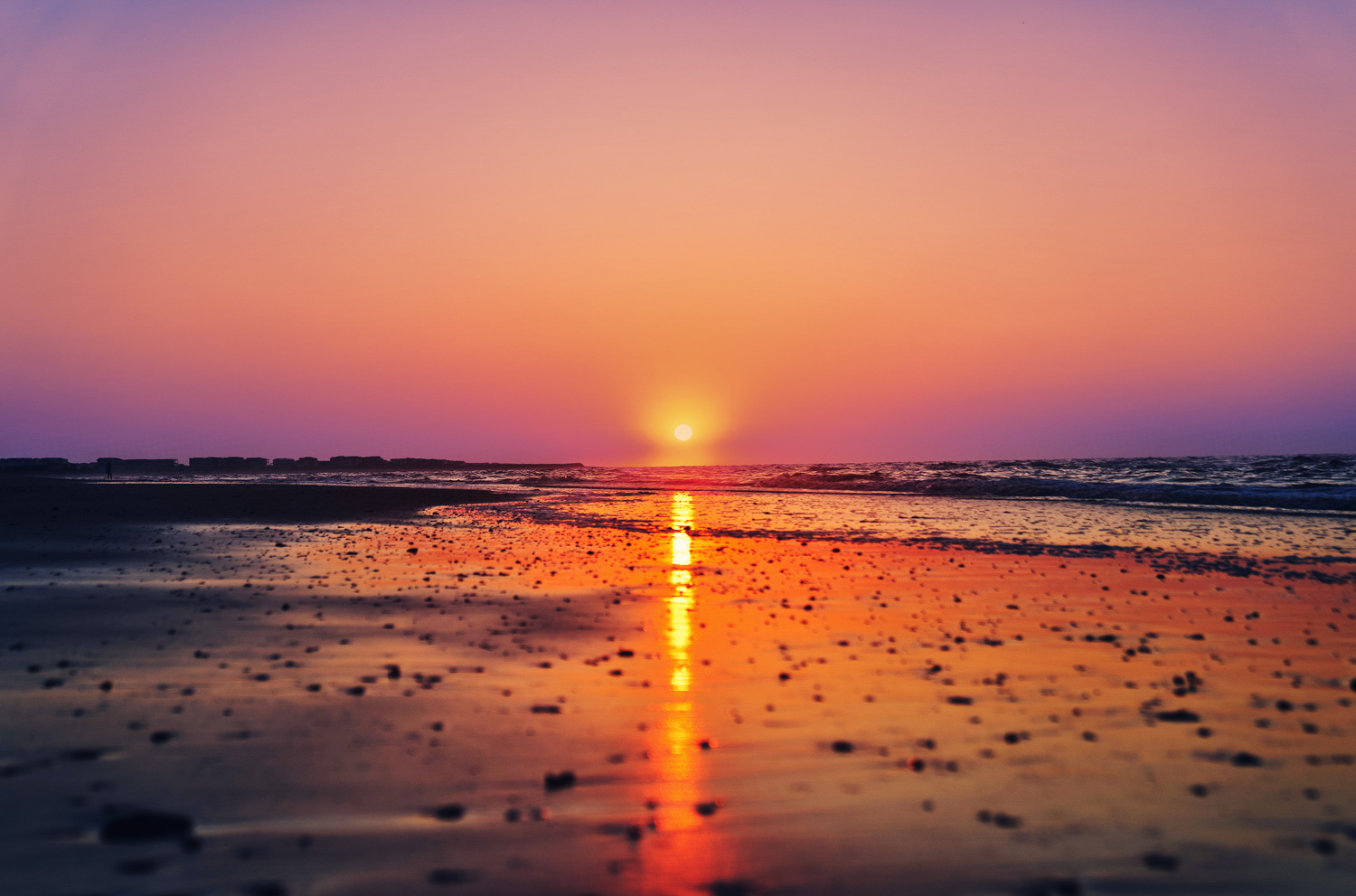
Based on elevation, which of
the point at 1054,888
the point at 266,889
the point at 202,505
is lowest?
the point at 1054,888

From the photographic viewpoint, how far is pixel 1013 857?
5059 mm

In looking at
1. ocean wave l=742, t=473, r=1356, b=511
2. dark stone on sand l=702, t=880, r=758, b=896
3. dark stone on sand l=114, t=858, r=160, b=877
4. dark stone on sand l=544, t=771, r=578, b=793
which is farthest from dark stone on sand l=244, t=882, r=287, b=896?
ocean wave l=742, t=473, r=1356, b=511

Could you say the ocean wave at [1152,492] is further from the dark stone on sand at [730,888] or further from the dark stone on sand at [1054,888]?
the dark stone on sand at [730,888]

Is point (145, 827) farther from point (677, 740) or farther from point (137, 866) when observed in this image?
point (677, 740)

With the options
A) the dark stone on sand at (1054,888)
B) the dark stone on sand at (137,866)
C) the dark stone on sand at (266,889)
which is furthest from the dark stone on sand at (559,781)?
the dark stone on sand at (1054,888)

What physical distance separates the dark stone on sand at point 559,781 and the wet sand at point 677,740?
3.6 inches

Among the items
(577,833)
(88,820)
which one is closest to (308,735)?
(88,820)

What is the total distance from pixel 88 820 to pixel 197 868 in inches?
46.5

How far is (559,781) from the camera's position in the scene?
20.2 feet

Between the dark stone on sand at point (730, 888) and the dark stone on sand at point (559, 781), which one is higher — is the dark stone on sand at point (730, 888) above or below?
below

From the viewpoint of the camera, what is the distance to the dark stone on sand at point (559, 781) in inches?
239

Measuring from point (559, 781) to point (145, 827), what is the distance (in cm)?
262

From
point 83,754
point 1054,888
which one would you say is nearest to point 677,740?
point 1054,888

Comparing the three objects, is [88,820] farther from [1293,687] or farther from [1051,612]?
[1051,612]
